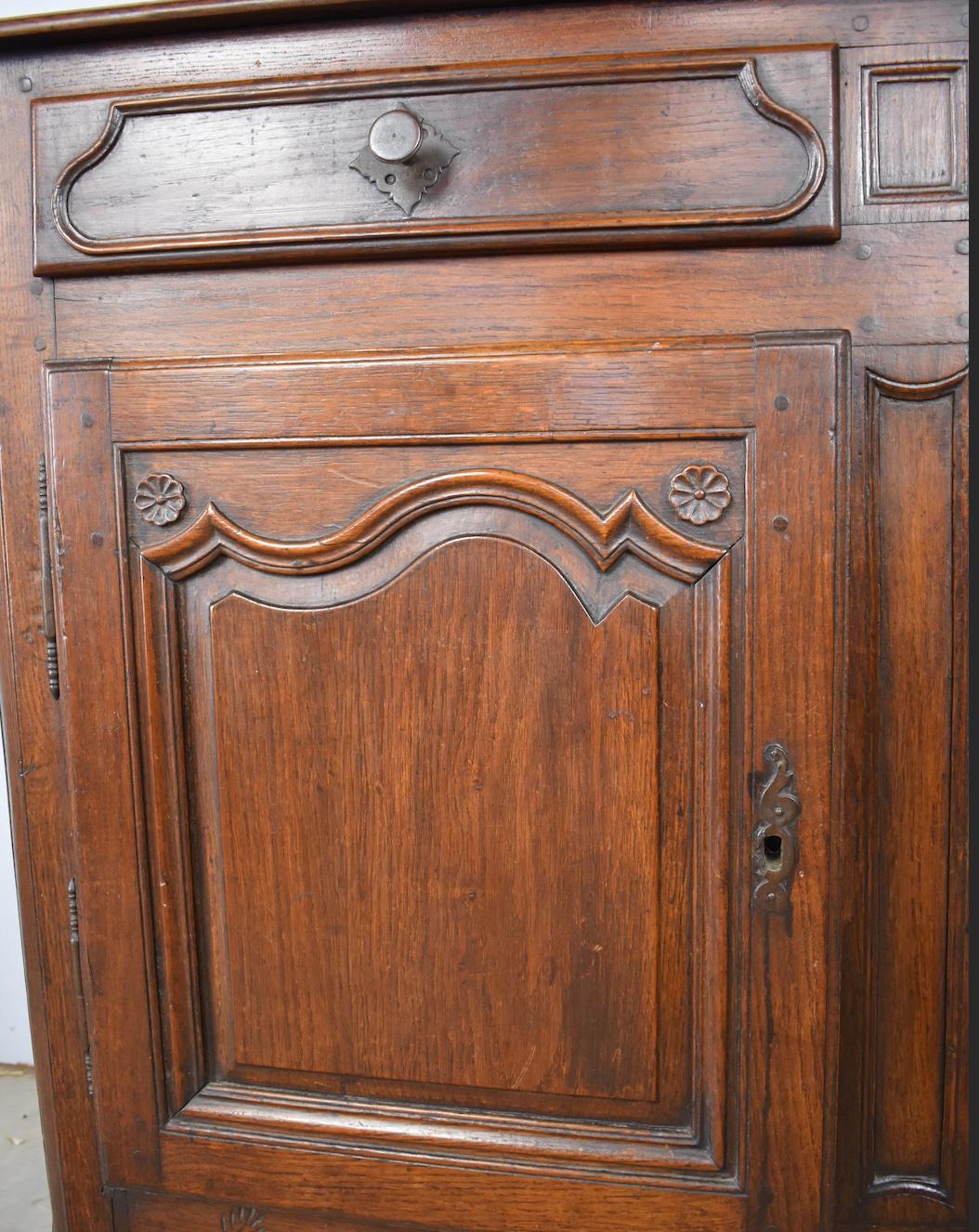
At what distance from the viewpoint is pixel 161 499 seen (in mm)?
803

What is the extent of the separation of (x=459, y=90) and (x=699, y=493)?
0.35m

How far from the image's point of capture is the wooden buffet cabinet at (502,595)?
28.5 inches

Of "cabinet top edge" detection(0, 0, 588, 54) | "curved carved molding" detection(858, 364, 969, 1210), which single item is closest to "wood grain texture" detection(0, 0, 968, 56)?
"cabinet top edge" detection(0, 0, 588, 54)

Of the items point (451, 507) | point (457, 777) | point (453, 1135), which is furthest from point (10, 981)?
point (451, 507)

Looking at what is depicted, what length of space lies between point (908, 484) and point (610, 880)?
0.38 m

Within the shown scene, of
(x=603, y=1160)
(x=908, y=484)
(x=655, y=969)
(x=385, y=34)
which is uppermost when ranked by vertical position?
(x=385, y=34)

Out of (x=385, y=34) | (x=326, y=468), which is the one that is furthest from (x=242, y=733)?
(x=385, y=34)

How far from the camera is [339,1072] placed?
84cm

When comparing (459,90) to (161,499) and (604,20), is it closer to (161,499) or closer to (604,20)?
(604,20)

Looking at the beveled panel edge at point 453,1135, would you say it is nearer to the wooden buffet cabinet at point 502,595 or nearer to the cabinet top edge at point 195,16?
the wooden buffet cabinet at point 502,595

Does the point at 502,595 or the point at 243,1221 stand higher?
the point at 502,595

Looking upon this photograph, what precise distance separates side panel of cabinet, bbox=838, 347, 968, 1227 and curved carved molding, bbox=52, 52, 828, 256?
15 centimetres

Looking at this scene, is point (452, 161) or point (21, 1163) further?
point (21, 1163)

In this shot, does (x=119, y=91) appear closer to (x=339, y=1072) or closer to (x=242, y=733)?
(x=242, y=733)
